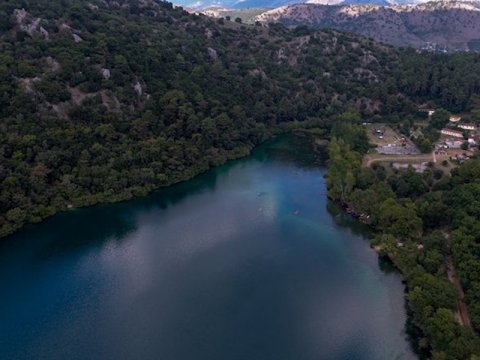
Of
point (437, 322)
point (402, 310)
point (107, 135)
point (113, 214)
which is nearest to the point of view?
point (437, 322)

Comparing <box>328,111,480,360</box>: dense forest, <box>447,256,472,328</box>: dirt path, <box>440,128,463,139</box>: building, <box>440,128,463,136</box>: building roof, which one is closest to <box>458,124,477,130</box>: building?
<box>440,128,463,136</box>: building roof

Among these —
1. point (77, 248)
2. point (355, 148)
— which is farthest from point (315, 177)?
point (77, 248)

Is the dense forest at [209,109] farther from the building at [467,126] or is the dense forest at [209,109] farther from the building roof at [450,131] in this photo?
the building roof at [450,131]

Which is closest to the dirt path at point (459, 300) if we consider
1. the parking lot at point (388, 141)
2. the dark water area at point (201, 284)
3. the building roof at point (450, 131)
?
the dark water area at point (201, 284)

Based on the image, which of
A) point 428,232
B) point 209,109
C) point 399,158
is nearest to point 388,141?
point 399,158

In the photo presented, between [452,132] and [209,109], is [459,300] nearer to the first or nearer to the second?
[452,132]

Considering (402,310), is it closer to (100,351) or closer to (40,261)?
(100,351)
